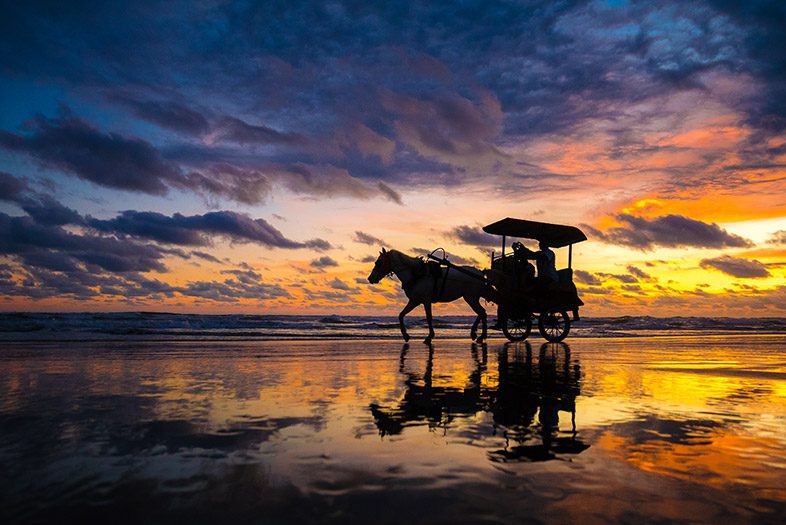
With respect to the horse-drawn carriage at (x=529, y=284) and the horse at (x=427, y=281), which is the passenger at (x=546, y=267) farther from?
the horse at (x=427, y=281)

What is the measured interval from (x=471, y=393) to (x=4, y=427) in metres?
4.71

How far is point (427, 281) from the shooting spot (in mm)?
18078

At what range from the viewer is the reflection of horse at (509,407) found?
152 inches

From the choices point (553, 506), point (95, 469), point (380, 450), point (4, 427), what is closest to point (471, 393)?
point (380, 450)

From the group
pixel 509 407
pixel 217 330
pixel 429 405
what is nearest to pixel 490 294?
pixel 509 407

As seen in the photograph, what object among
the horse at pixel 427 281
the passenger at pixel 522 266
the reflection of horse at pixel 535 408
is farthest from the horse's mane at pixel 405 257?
the reflection of horse at pixel 535 408

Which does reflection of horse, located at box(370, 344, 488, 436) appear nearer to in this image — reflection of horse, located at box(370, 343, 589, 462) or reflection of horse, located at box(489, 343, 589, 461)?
reflection of horse, located at box(370, 343, 589, 462)

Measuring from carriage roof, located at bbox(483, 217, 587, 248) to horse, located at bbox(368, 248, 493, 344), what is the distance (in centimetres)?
213

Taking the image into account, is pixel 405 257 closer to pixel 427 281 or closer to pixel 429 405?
pixel 427 281

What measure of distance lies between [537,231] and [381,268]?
542 cm

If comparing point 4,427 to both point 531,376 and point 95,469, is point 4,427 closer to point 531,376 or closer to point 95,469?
point 95,469

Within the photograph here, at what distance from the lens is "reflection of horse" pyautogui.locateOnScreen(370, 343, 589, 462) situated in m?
3.87

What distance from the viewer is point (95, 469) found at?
10.6 ft

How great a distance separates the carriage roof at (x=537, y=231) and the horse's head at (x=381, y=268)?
355 cm
